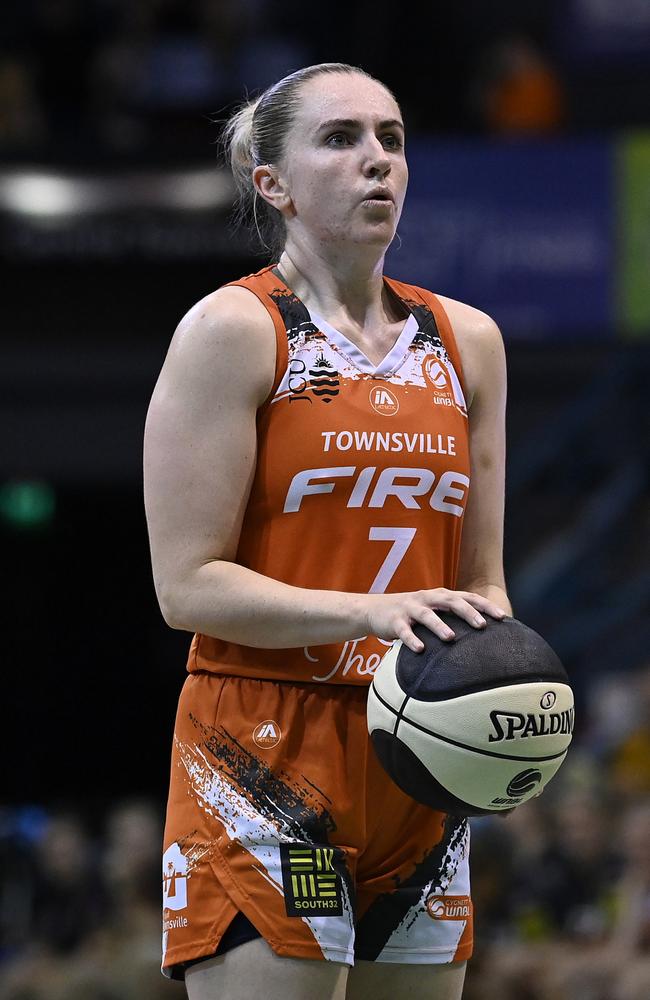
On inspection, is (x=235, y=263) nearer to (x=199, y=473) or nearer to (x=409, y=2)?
(x=409, y=2)

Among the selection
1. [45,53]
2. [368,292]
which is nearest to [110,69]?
[45,53]

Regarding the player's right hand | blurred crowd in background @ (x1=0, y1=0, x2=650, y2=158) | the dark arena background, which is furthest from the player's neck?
blurred crowd in background @ (x1=0, y1=0, x2=650, y2=158)

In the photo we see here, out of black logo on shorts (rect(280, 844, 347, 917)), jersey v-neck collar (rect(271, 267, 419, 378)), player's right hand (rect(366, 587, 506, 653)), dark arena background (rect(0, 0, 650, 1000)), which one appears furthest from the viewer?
dark arena background (rect(0, 0, 650, 1000))

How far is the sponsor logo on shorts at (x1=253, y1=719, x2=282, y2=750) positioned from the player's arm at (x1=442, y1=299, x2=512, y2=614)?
0.52 meters

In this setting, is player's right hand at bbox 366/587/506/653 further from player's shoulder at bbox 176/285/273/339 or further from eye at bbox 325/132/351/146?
eye at bbox 325/132/351/146

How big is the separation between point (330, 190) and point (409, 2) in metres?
11.1

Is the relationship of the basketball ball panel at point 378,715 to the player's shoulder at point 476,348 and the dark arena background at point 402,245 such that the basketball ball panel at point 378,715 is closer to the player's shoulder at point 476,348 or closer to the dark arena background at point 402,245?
the player's shoulder at point 476,348

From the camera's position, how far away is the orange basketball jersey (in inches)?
106

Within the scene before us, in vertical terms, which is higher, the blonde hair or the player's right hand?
the blonde hair

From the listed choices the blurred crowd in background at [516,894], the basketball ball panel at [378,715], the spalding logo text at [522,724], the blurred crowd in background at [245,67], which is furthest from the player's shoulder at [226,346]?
the blurred crowd in background at [245,67]

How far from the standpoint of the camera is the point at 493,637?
2504 mm

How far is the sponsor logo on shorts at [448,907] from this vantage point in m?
2.73

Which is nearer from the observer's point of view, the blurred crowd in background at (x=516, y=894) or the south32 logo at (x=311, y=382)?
the south32 logo at (x=311, y=382)

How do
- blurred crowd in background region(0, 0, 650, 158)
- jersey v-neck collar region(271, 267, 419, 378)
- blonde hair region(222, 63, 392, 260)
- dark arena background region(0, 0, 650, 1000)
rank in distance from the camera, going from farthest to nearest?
blurred crowd in background region(0, 0, 650, 158) < dark arena background region(0, 0, 650, 1000) < blonde hair region(222, 63, 392, 260) < jersey v-neck collar region(271, 267, 419, 378)
